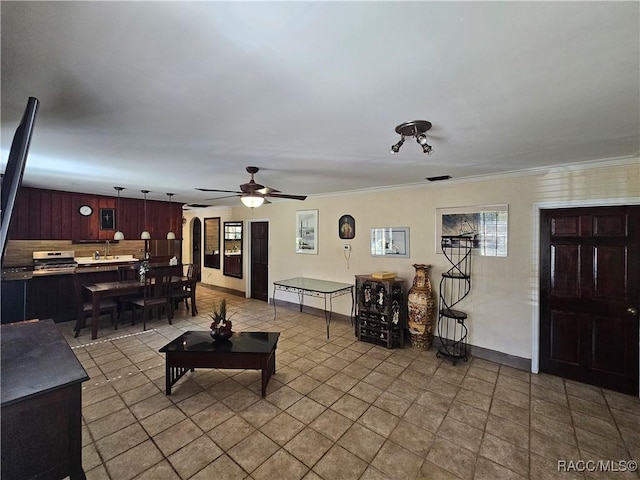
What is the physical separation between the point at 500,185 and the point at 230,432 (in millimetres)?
4132

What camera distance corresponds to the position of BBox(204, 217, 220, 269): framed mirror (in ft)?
26.4

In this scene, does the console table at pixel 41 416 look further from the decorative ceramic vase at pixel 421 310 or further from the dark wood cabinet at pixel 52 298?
the dark wood cabinet at pixel 52 298

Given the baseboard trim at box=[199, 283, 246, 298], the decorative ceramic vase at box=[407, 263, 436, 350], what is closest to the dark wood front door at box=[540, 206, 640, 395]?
the decorative ceramic vase at box=[407, 263, 436, 350]

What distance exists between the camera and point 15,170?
124 cm

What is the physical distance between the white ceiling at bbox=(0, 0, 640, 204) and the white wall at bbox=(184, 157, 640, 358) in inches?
18.3

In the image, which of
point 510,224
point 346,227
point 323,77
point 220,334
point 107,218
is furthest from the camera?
point 107,218

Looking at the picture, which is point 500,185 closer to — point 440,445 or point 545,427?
point 545,427

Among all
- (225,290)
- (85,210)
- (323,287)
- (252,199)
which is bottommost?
(225,290)

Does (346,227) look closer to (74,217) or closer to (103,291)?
(103,291)

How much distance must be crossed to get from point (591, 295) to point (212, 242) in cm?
819

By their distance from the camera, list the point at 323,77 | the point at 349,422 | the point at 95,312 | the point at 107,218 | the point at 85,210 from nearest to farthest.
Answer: the point at 323,77
the point at 349,422
the point at 95,312
the point at 85,210
the point at 107,218

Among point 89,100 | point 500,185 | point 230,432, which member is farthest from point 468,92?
point 230,432

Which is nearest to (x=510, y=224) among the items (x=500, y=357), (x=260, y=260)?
(x=500, y=357)

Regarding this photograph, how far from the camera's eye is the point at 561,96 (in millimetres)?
1615
